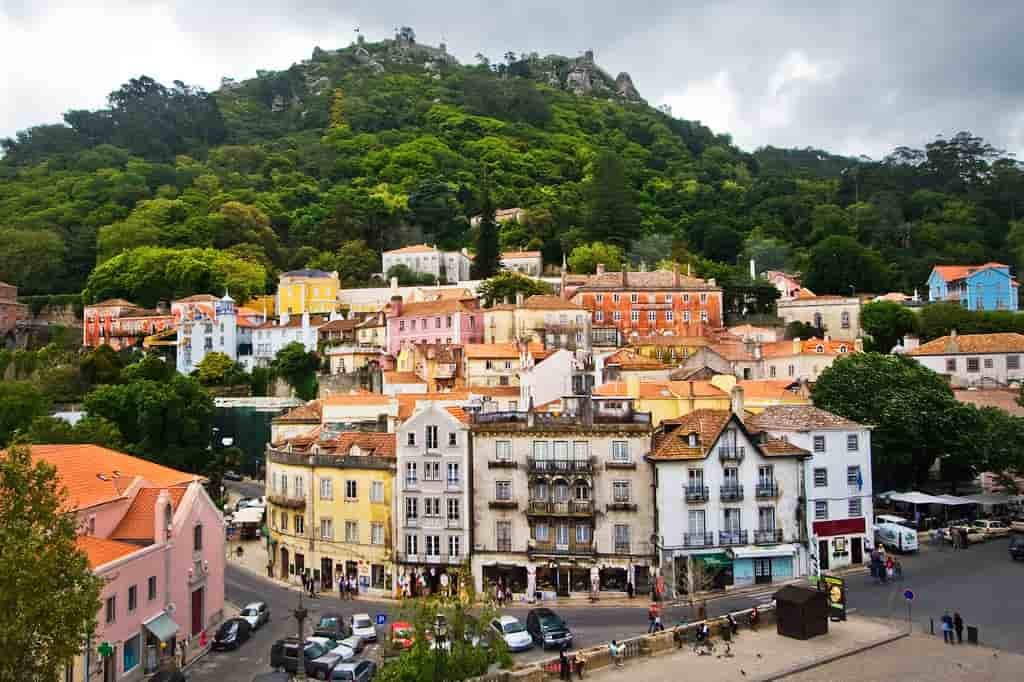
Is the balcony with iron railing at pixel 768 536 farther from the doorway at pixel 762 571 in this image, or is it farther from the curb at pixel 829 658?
the curb at pixel 829 658

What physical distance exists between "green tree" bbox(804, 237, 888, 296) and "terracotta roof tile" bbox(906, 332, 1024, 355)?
2558 centimetres

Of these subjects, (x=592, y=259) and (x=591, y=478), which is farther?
(x=592, y=259)

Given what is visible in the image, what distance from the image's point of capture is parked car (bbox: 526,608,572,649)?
30.9m

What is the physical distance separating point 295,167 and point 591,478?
12717 cm

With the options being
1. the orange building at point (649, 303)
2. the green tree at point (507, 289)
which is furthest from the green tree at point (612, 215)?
the orange building at point (649, 303)

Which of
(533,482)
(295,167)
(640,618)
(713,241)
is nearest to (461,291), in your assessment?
(713,241)

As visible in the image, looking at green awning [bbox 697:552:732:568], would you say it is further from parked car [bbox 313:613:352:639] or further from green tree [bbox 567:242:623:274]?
green tree [bbox 567:242:623:274]

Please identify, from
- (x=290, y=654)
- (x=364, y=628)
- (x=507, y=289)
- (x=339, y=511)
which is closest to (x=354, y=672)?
(x=290, y=654)

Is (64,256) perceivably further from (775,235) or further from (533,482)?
(533,482)

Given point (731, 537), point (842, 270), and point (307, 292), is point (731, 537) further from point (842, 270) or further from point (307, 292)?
point (307, 292)

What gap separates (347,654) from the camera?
30.1 meters

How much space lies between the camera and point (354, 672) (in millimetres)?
27953

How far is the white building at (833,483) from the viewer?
41.4m

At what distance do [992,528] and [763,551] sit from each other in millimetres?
13861
